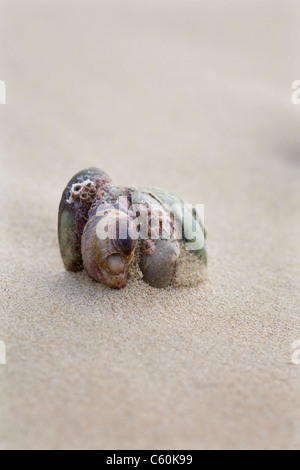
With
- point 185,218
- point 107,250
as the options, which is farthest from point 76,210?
point 185,218

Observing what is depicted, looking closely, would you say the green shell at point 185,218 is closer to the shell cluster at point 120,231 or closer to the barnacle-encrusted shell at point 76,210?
the shell cluster at point 120,231

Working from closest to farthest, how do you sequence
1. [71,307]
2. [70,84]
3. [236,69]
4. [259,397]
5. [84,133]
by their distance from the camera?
[259,397] → [71,307] → [84,133] → [70,84] → [236,69]

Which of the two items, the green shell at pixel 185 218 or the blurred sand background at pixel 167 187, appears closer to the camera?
the blurred sand background at pixel 167 187

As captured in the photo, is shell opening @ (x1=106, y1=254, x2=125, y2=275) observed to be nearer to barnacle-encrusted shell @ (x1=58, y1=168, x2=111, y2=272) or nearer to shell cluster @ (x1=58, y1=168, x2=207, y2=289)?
shell cluster @ (x1=58, y1=168, x2=207, y2=289)

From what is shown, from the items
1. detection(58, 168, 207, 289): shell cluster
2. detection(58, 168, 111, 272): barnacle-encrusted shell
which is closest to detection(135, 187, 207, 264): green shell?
detection(58, 168, 207, 289): shell cluster

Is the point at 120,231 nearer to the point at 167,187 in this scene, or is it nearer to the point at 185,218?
the point at 185,218

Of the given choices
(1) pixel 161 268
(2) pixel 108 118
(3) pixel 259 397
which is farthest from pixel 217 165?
(3) pixel 259 397

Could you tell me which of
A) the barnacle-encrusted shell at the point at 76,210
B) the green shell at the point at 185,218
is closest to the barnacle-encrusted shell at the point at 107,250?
the barnacle-encrusted shell at the point at 76,210
